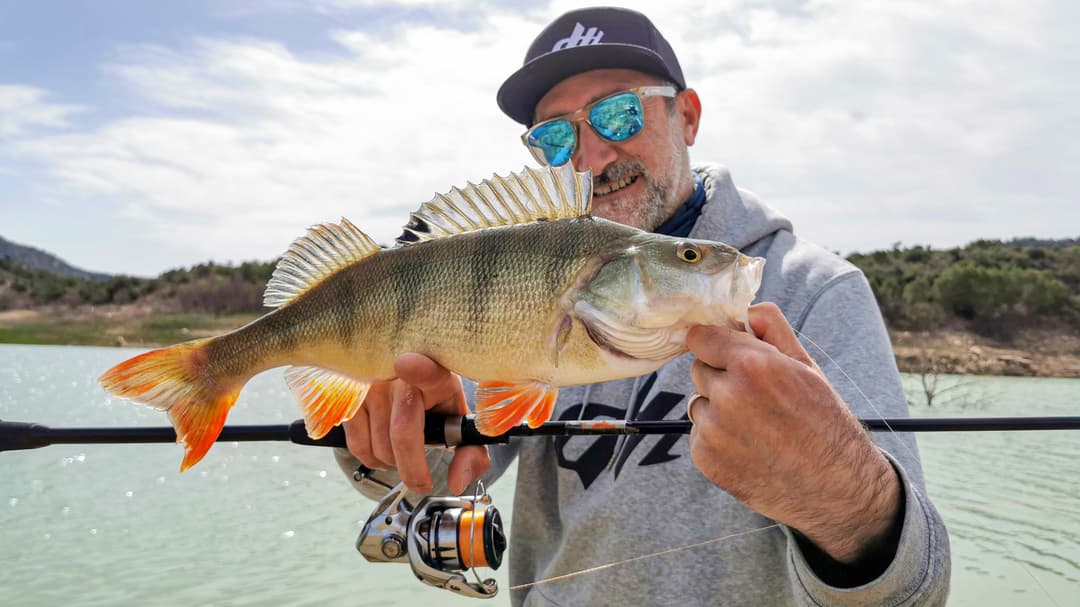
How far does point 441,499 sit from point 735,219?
1597 millimetres

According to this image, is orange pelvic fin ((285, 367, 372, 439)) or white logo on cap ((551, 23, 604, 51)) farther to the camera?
white logo on cap ((551, 23, 604, 51))

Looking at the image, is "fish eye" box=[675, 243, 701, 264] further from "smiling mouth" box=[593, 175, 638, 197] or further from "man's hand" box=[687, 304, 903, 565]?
"smiling mouth" box=[593, 175, 638, 197]

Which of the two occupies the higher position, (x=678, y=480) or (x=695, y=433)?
(x=695, y=433)

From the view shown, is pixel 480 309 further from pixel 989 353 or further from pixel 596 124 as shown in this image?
pixel 989 353

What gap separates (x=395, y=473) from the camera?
2.53 m

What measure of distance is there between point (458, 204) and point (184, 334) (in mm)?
30574

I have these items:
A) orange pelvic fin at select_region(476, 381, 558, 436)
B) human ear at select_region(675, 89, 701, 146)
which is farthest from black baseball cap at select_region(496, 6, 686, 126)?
orange pelvic fin at select_region(476, 381, 558, 436)

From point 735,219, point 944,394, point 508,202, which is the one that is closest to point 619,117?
point 735,219

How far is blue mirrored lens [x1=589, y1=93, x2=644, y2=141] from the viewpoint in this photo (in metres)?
2.86

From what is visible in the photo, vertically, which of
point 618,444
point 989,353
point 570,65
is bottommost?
point 989,353

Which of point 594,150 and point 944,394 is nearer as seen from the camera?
point 594,150

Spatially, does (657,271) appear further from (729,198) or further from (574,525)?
(729,198)

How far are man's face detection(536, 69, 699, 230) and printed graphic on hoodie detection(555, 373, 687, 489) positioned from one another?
71cm

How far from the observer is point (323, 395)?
1905 mm
